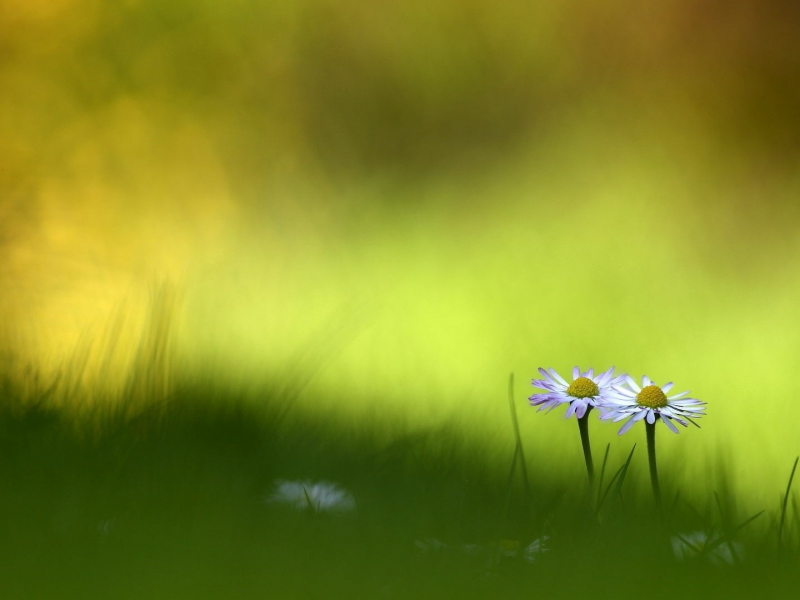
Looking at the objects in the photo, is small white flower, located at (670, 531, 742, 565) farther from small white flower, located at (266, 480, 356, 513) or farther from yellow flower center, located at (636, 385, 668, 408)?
small white flower, located at (266, 480, 356, 513)

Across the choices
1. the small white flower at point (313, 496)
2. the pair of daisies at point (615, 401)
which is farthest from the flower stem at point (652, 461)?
the small white flower at point (313, 496)

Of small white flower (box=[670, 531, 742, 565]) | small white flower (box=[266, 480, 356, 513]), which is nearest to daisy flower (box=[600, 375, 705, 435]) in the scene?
small white flower (box=[670, 531, 742, 565])

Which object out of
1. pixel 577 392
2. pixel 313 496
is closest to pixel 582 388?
pixel 577 392

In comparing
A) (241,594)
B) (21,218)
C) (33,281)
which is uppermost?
(21,218)

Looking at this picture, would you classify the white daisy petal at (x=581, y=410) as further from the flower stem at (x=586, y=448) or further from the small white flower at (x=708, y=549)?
the small white flower at (x=708, y=549)

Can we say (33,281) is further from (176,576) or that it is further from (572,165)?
(572,165)

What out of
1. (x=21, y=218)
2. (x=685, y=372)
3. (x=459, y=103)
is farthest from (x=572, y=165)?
(x=21, y=218)
